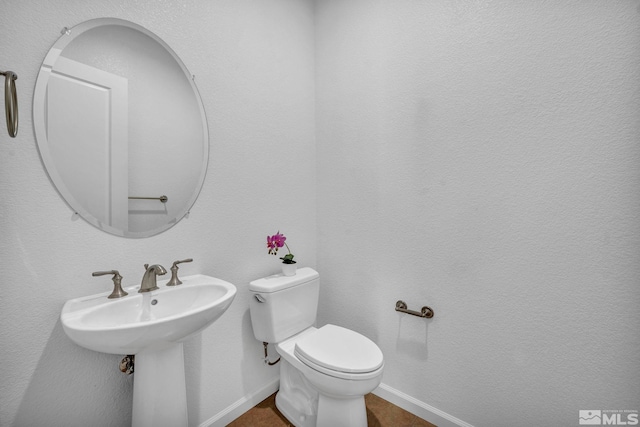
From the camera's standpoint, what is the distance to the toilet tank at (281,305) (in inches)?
53.5

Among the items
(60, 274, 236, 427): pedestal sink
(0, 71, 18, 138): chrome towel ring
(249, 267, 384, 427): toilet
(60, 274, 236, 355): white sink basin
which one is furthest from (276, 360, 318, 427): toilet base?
(0, 71, 18, 138): chrome towel ring

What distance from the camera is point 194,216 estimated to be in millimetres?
1250

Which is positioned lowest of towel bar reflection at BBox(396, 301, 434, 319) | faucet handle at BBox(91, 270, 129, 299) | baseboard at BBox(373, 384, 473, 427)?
baseboard at BBox(373, 384, 473, 427)

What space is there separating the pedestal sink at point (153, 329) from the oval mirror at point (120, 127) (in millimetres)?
270

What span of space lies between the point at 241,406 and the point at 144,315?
81cm

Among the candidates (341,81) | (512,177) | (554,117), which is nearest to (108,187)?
(341,81)

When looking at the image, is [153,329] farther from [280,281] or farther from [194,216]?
[280,281]

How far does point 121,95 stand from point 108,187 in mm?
365

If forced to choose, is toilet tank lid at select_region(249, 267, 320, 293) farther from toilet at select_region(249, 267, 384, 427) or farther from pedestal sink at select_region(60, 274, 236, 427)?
pedestal sink at select_region(60, 274, 236, 427)

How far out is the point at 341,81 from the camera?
1.70m

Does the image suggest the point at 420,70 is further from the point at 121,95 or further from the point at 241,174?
the point at 121,95

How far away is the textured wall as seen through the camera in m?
0.98

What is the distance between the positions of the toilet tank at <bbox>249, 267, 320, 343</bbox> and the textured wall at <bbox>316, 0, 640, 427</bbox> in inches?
12.5

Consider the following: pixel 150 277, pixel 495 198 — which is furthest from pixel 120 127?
pixel 495 198
